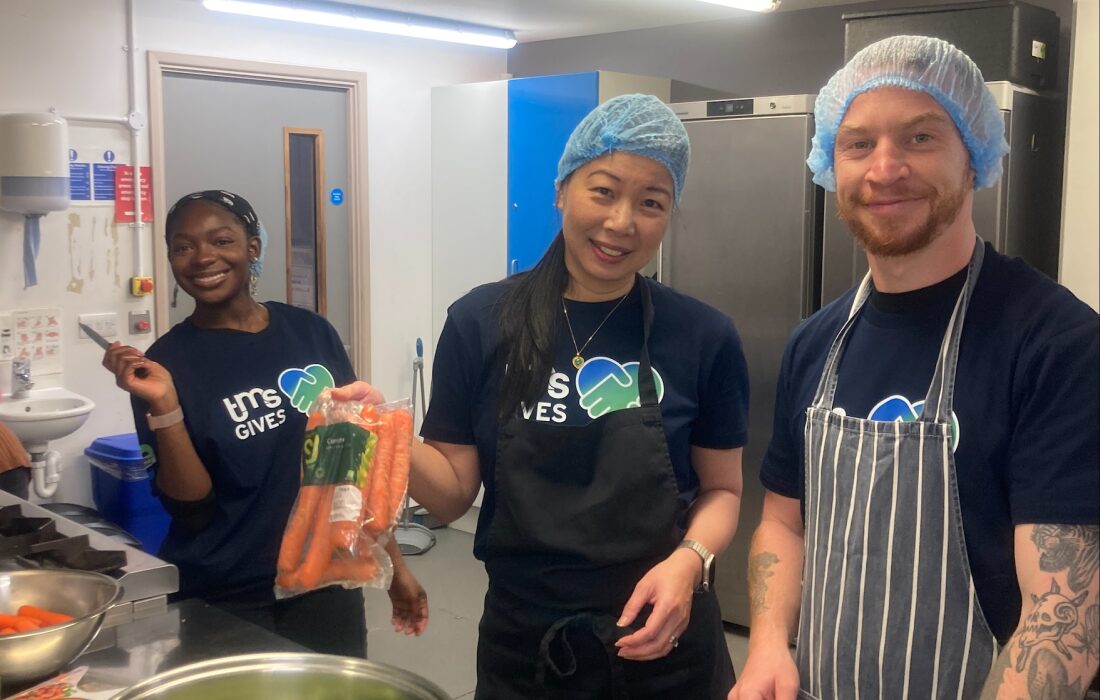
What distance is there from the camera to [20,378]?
366cm

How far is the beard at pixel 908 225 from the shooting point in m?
1.19

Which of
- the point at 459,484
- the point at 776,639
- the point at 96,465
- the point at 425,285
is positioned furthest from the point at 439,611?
the point at 776,639

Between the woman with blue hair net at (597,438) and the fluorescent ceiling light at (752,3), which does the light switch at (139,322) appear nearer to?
the fluorescent ceiling light at (752,3)

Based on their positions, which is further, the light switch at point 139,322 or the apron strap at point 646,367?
the light switch at point 139,322

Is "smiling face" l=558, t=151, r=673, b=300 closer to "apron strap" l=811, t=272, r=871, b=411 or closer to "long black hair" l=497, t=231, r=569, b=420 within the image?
"long black hair" l=497, t=231, r=569, b=420

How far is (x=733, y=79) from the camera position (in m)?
4.45

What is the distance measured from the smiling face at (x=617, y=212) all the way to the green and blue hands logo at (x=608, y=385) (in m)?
0.14

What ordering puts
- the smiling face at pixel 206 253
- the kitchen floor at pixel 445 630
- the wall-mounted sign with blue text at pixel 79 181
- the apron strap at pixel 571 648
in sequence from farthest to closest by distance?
the wall-mounted sign with blue text at pixel 79 181 → the kitchen floor at pixel 445 630 → the smiling face at pixel 206 253 → the apron strap at pixel 571 648

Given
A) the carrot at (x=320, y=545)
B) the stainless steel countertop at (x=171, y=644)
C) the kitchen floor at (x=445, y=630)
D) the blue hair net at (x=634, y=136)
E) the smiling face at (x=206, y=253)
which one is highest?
the blue hair net at (x=634, y=136)

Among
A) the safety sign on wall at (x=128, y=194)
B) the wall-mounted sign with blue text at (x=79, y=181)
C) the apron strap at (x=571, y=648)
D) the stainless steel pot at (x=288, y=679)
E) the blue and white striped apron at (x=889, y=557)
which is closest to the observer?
the blue and white striped apron at (x=889, y=557)

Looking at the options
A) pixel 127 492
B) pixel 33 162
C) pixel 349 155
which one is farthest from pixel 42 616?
pixel 349 155

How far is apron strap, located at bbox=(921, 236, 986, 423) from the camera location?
46.8 inches

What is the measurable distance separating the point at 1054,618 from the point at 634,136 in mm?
864

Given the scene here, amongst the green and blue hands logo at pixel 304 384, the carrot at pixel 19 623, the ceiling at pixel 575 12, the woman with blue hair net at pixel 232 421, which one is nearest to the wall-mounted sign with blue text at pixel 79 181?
the ceiling at pixel 575 12
